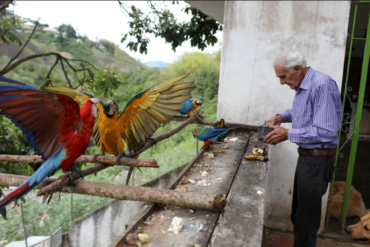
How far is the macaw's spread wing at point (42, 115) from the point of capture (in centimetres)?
148

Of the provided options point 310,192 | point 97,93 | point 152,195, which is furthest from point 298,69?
point 97,93

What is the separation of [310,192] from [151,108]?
137 centimetres

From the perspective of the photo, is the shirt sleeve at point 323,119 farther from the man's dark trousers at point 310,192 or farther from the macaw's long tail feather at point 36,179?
the macaw's long tail feather at point 36,179

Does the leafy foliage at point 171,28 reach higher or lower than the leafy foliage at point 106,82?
higher

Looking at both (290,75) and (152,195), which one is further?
(290,75)

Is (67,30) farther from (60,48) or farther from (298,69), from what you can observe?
(298,69)

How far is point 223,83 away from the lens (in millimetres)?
3557

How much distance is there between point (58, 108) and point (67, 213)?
5.16 m

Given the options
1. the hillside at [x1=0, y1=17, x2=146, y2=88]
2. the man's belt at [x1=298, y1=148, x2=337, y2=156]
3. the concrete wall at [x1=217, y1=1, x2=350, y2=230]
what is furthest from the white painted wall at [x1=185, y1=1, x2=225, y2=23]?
the hillside at [x1=0, y1=17, x2=146, y2=88]

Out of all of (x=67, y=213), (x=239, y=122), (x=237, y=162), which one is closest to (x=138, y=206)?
(x=67, y=213)

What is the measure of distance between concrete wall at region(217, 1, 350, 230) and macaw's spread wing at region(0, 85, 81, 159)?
2.18 meters

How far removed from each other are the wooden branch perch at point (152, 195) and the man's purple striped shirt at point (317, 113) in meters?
0.87

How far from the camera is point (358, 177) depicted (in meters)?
4.77

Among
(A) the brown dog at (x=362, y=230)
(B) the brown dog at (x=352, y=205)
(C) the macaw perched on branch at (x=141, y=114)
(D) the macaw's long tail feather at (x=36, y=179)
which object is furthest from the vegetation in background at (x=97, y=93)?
(B) the brown dog at (x=352, y=205)
